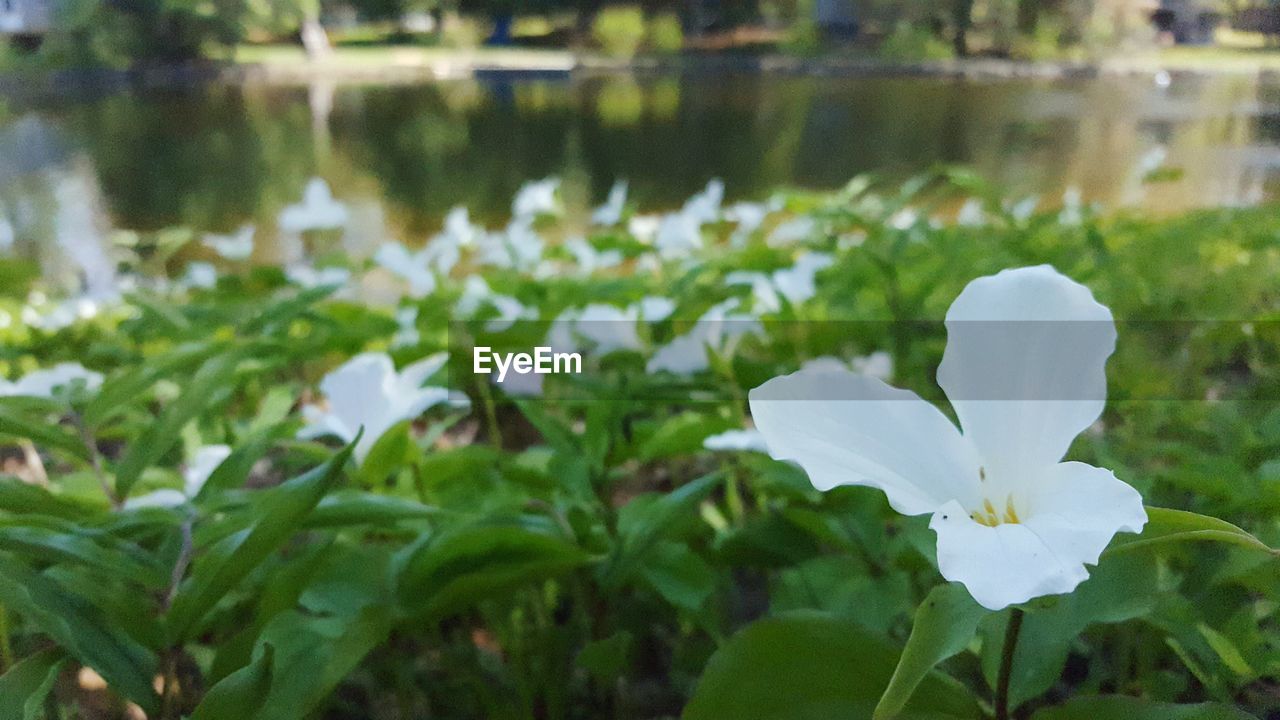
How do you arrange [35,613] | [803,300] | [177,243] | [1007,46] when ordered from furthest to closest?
1. [177,243]
2. [1007,46]
3. [803,300]
4. [35,613]

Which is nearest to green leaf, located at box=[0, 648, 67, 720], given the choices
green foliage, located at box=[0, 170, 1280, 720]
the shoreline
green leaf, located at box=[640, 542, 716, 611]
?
green foliage, located at box=[0, 170, 1280, 720]

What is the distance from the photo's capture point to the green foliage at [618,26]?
1.04 m

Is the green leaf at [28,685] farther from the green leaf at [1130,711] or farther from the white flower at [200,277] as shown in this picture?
the white flower at [200,277]

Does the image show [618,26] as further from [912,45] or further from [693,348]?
[693,348]

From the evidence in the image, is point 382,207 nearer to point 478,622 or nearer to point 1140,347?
point 478,622

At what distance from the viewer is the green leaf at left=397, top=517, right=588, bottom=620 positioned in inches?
12.4

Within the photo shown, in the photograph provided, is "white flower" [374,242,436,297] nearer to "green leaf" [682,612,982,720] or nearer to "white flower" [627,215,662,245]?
"white flower" [627,215,662,245]

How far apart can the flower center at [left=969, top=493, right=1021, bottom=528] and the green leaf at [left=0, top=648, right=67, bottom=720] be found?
0.94 ft

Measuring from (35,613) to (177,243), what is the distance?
35.3 inches

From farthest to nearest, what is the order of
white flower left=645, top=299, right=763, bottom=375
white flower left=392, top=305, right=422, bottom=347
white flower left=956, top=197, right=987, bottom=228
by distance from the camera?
white flower left=956, top=197, right=987, bottom=228 < white flower left=392, top=305, right=422, bottom=347 < white flower left=645, top=299, right=763, bottom=375

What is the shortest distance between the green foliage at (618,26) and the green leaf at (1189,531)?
38.5 inches

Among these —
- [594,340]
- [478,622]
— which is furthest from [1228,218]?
[478,622]

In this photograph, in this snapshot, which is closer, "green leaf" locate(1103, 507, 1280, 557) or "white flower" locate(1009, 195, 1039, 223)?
"green leaf" locate(1103, 507, 1280, 557)

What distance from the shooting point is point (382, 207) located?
1367 mm
